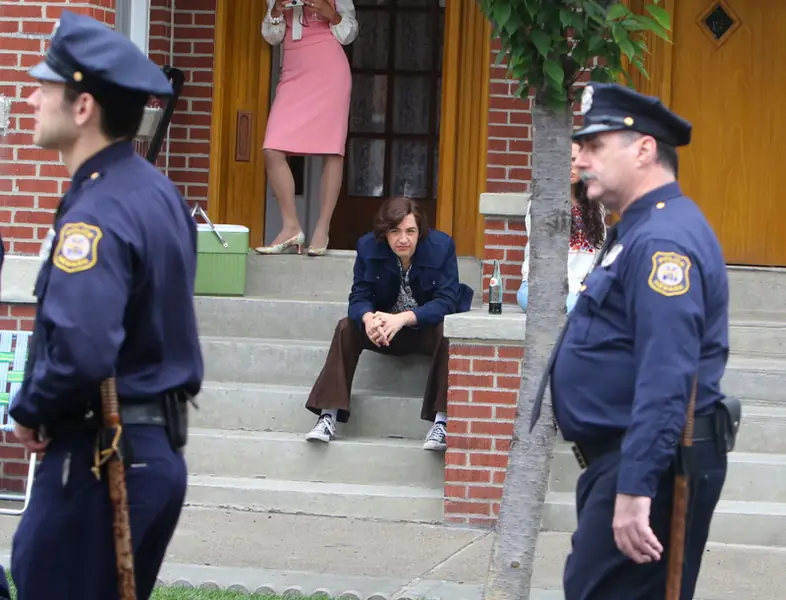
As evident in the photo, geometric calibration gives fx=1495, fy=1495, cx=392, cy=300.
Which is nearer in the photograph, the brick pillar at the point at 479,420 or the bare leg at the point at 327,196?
the brick pillar at the point at 479,420

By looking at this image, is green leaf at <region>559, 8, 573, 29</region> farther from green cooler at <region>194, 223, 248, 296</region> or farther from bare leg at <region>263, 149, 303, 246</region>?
bare leg at <region>263, 149, 303, 246</region>

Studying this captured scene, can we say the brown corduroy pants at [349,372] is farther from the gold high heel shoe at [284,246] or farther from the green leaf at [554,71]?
the green leaf at [554,71]

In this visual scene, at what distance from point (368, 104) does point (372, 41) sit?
17.7 inches

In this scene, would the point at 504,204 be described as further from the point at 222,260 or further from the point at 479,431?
the point at 222,260

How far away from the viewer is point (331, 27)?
9.27 meters

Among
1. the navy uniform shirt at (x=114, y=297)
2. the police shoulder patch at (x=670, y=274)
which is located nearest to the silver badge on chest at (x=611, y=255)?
the police shoulder patch at (x=670, y=274)

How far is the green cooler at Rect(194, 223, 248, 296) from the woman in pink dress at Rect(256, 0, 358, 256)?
14.7 inches

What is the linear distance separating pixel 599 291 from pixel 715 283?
291 millimetres

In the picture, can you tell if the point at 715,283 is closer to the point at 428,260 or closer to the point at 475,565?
the point at 475,565

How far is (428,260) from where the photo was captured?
7.91 meters

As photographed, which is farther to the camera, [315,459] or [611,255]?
[315,459]

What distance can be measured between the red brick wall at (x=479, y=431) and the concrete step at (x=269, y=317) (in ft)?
4.79

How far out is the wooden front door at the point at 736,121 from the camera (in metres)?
9.37

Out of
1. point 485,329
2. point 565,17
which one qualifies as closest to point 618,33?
point 565,17
